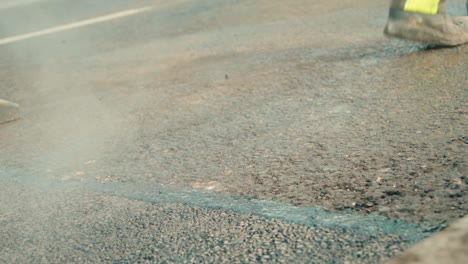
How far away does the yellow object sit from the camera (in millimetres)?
5047

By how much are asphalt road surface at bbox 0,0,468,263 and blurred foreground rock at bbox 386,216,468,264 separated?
0.63 ft

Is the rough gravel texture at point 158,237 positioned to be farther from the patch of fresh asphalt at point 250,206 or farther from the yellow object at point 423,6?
the yellow object at point 423,6

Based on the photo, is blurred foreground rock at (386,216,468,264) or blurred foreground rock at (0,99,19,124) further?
blurred foreground rock at (0,99,19,124)

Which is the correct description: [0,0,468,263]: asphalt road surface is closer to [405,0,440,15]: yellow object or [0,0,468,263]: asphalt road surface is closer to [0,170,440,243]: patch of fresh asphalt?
[0,170,440,243]: patch of fresh asphalt

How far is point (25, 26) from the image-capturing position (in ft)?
33.7

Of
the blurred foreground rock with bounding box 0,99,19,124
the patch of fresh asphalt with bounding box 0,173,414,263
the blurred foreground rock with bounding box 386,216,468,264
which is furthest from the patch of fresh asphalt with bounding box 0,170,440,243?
the blurred foreground rock with bounding box 0,99,19,124

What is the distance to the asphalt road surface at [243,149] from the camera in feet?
8.51

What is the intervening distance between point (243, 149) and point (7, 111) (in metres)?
2.14

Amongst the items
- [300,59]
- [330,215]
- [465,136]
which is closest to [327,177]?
[330,215]

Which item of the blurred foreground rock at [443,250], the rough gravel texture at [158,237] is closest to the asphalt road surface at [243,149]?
the rough gravel texture at [158,237]

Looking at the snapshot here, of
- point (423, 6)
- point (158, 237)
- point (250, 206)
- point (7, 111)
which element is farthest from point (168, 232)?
point (423, 6)

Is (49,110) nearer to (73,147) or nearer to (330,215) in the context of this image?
(73,147)

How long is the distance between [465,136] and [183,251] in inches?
57.9

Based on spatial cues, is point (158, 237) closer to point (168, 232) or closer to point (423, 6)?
point (168, 232)
